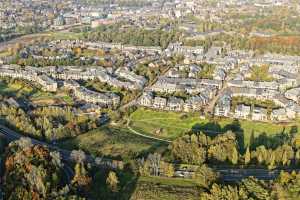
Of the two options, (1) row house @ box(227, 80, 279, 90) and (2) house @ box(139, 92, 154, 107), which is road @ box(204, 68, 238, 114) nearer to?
(1) row house @ box(227, 80, 279, 90)

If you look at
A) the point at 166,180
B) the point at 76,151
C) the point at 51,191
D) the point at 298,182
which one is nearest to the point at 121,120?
the point at 76,151

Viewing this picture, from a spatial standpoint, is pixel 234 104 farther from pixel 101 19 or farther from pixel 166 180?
pixel 101 19

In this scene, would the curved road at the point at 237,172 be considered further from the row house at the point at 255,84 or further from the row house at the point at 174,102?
the row house at the point at 255,84

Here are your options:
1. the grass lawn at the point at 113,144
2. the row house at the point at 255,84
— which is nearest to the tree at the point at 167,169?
the grass lawn at the point at 113,144

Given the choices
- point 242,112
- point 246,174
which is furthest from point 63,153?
point 242,112

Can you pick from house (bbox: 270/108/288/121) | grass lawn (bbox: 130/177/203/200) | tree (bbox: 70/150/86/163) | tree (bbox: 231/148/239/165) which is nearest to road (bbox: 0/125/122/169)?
tree (bbox: 70/150/86/163)

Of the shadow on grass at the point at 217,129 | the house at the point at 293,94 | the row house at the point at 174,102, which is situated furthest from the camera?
the house at the point at 293,94
